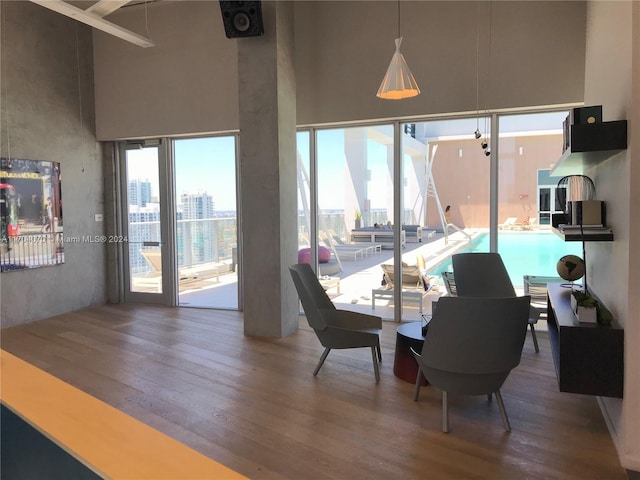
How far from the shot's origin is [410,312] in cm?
618

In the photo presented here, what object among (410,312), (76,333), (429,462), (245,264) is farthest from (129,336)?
(429,462)

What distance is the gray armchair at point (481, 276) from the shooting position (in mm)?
4961

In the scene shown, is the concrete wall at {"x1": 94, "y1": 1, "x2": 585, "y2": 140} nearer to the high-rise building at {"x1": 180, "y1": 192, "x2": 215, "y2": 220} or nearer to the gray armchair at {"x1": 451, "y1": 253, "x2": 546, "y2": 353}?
the high-rise building at {"x1": 180, "y1": 192, "x2": 215, "y2": 220}

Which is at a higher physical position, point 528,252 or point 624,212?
point 624,212

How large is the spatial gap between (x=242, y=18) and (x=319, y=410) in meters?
4.14

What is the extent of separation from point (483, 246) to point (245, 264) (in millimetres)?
2914

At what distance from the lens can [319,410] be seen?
3.58 metres

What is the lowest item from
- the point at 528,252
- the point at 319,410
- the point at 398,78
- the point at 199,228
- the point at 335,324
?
the point at 319,410

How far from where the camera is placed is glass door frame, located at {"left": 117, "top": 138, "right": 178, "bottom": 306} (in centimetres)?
721

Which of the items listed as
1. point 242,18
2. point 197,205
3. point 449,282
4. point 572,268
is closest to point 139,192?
point 197,205

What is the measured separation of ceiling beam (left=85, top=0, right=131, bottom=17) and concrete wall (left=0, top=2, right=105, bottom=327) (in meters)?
1.77

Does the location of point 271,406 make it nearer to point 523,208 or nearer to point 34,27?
point 523,208

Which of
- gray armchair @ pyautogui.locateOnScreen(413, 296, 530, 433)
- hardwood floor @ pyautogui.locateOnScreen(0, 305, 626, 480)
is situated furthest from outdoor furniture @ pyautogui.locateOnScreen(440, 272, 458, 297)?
gray armchair @ pyautogui.locateOnScreen(413, 296, 530, 433)

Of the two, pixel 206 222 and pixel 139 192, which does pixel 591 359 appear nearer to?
pixel 206 222
